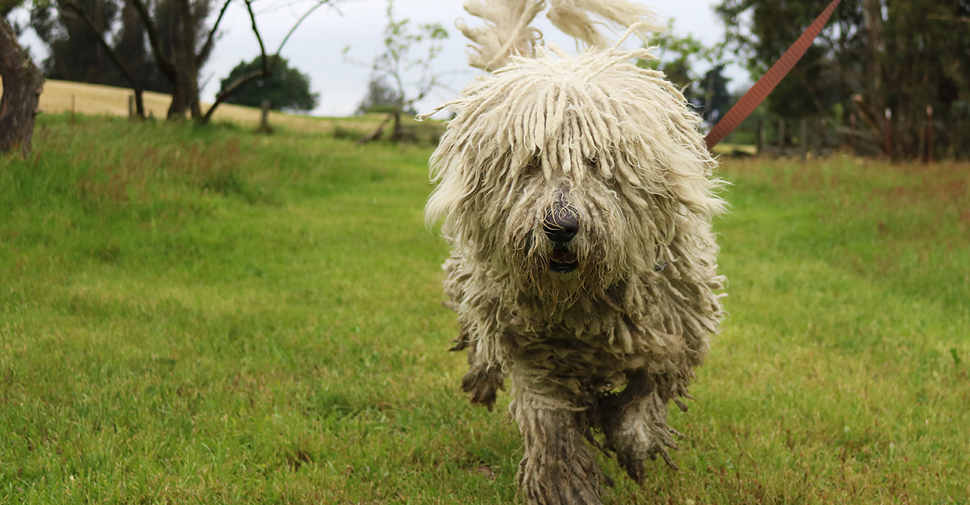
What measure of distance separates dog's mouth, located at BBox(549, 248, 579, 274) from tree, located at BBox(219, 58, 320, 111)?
169 feet

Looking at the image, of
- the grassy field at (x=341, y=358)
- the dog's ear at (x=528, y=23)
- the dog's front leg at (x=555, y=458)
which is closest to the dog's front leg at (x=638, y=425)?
the dog's front leg at (x=555, y=458)

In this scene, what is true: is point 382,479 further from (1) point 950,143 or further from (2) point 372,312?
(1) point 950,143

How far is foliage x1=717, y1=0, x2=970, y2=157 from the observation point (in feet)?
66.0

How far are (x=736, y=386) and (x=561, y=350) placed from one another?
95.4 inches

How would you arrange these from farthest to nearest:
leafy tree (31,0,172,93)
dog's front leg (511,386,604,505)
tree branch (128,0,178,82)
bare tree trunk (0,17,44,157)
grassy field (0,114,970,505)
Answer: leafy tree (31,0,172,93) < tree branch (128,0,178,82) < bare tree trunk (0,17,44,157) < grassy field (0,114,970,505) < dog's front leg (511,386,604,505)

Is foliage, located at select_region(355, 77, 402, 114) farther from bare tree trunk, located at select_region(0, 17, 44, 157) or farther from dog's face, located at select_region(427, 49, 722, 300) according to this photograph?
dog's face, located at select_region(427, 49, 722, 300)

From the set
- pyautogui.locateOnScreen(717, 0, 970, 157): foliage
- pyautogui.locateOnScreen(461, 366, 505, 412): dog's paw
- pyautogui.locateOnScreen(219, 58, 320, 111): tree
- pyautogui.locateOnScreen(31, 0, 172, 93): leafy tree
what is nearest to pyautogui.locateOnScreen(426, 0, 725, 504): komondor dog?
pyautogui.locateOnScreen(461, 366, 505, 412): dog's paw

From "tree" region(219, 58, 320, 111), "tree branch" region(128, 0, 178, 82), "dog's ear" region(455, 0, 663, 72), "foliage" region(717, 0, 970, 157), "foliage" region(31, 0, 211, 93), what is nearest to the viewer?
"dog's ear" region(455, 0, 663, 72)

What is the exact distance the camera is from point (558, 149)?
9.14 ft

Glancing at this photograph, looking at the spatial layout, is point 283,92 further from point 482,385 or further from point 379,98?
point 482,385

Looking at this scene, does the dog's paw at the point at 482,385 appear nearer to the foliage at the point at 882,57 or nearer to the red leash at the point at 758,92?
the red leash at the point at 758,92

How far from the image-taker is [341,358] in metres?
5.68

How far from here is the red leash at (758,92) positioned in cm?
368

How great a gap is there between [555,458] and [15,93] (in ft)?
25.9
